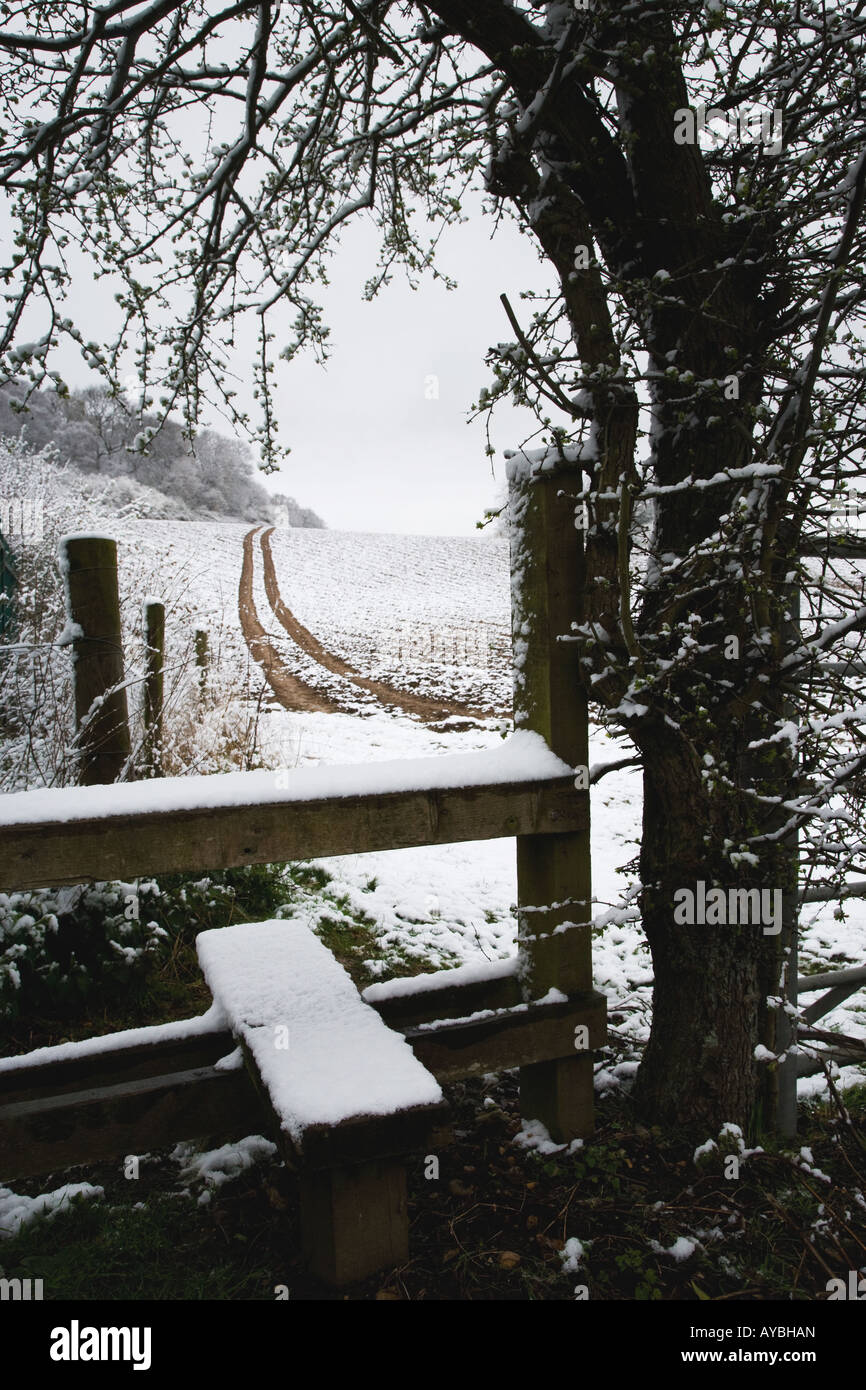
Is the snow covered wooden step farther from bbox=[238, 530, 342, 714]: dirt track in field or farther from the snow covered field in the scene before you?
bbox=[238, 530, 342, 714]: dirt track in field

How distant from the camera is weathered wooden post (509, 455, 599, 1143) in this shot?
228 centimetres

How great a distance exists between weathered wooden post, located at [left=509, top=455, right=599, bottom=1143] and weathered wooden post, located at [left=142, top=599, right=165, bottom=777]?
8.39 feet

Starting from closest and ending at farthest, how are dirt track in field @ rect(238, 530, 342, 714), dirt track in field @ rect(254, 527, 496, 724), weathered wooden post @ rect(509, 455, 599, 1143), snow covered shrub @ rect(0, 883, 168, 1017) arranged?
weathered wooden post @ rect(509, 455, 599, 1143)
snow covered shrub @ rect(0, 883, 168, 1017)
dirt track in field @ rect(254, 527, 496, 724)
dirt track in field @ rect(238, 530, 342, 714)

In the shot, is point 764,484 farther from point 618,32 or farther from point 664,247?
point 618,32

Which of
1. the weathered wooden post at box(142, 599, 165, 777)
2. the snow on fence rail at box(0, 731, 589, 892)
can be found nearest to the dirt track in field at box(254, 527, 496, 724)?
the weathered wooden post at box(142, 599, 165, 777)

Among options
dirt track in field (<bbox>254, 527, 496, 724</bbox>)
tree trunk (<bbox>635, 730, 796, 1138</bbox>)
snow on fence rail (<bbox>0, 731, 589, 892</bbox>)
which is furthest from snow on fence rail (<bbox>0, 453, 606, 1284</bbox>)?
dirt track in field (<bbox>254, 527, 496, 724</bbox>)

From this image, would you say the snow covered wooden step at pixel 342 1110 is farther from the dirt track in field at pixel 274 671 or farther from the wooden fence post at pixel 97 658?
the dirt track in field at pixel 274 671

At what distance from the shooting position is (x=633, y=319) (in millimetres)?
2324

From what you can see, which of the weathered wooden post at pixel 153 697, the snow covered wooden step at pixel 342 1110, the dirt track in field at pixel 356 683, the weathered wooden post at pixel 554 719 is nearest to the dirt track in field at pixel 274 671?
the dirt track in field at pixel 356 683

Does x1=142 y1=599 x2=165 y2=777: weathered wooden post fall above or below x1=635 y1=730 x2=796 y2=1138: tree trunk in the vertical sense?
above

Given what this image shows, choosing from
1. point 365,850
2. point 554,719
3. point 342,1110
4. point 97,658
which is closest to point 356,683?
point 97,658

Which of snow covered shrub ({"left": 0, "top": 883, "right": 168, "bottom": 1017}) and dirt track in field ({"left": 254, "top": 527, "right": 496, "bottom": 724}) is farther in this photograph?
dirt track in field ({"left": 254, "top": 527, "right": 496, "bottom": 724})

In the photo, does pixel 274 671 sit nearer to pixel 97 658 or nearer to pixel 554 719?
pixel 97 658

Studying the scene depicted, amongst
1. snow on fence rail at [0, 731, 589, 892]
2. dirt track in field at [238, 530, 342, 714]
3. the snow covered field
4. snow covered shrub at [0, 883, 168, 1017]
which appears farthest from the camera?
dirt track in field at [238, 530, 342, 714]
